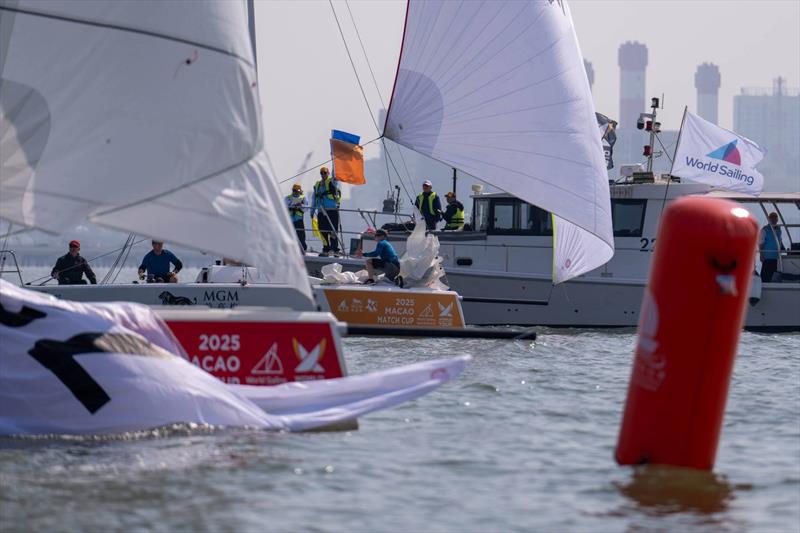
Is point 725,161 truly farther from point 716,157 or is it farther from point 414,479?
point 414,479

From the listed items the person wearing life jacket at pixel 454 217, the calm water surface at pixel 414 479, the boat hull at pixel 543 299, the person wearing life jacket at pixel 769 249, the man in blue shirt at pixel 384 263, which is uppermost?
the person wearing life jacket at pixel 454 217

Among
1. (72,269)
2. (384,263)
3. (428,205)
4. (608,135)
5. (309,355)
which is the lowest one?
(309,355)

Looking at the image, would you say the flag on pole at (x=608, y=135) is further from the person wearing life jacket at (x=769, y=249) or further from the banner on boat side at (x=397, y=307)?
the banner on boat side at (x=397, y=307)

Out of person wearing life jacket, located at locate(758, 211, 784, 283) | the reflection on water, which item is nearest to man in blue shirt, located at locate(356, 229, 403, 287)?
person wearing life jacket, located at locate(758, 211, 784, 283)

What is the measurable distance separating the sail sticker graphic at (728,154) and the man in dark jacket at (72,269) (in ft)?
34.1

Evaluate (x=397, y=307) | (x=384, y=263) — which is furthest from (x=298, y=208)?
(x=397, y=307)

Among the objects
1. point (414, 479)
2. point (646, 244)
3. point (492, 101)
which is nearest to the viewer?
point (414, 479)

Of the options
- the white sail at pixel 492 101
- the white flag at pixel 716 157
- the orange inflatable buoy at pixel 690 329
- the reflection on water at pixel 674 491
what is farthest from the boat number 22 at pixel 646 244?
the orange inflatable buoy at pixel 690 329

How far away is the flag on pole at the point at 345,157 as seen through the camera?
20.6 meters

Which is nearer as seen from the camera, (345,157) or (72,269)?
(72,269)

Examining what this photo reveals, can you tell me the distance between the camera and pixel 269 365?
9570mm

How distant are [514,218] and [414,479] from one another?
45.2 feet

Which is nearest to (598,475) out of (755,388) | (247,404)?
(247,404)

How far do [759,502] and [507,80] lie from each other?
969 cm
